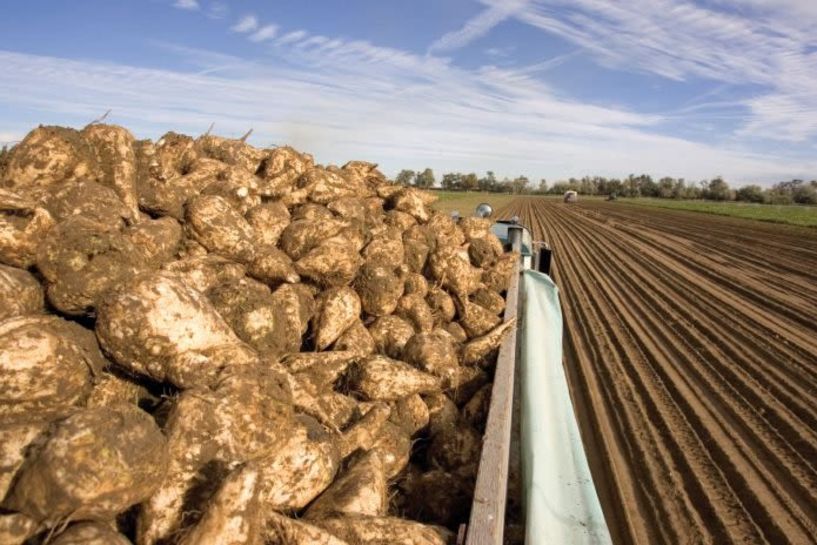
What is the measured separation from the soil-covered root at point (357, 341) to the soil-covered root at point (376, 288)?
206mm

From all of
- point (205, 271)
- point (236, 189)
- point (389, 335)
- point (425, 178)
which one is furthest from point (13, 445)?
point (425, 178)

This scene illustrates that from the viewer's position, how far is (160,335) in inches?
98.8

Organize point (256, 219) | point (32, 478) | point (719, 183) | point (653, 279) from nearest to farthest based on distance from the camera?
1. point (32, 478)
2. point (256, 219)
3. point (653, 279)
4. point (719, 183)

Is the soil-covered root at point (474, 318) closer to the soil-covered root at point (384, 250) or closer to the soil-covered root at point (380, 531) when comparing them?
the soil-covered root at point (384, 250)

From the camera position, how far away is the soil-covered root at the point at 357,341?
3707 millimetres

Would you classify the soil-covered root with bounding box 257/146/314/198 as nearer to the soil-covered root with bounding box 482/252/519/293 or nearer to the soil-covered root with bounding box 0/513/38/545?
the soil-covered root with bounding box 482/252/519/293

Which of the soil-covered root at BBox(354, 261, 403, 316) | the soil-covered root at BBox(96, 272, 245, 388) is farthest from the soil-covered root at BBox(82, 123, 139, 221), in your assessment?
the soil-covered root at BBox(354, 261, 403, 316)

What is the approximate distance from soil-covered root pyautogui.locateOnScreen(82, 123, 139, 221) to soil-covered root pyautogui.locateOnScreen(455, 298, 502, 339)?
3.06 meters

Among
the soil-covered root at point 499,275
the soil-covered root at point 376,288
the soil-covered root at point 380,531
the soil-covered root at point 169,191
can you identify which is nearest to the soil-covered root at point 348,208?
the soil-covered root at point 376,288

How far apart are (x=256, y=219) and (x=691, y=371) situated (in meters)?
6.41

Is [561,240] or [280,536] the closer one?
[280,536]

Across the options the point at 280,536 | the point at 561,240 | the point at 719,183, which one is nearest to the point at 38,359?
the point at 280,536

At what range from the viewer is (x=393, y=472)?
10.1 ft

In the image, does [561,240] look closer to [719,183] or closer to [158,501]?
[158,501]
